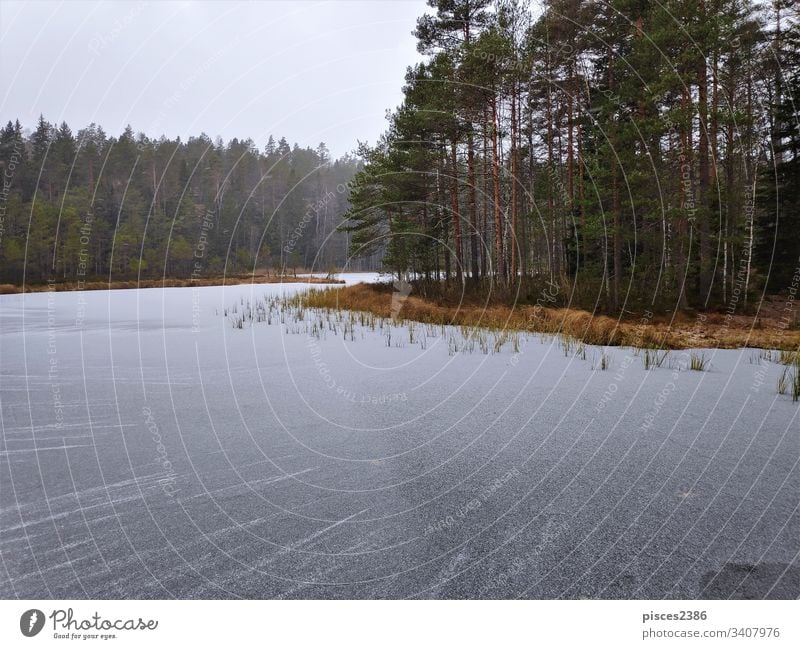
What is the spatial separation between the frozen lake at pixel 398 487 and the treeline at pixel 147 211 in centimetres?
3560

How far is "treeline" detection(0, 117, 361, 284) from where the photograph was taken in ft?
149

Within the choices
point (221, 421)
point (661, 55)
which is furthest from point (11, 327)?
point (661, 55)

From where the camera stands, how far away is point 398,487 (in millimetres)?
2875

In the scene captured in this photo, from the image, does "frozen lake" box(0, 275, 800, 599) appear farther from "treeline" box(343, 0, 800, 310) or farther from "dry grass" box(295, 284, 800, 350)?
"treeline" box(343, 0, 800, 310)

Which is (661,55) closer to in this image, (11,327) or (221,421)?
(221,421)

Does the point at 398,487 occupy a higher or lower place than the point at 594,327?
lower
